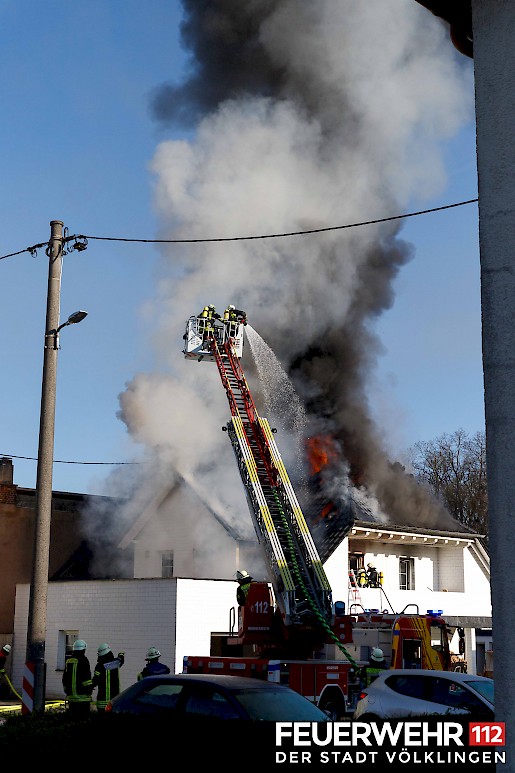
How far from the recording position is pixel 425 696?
1220cm

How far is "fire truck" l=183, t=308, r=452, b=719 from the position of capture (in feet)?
47.2

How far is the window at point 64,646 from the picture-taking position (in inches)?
933

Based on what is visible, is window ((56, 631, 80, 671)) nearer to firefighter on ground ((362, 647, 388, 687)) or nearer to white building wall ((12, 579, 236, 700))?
white building wall ((12, 579, 236, 700))

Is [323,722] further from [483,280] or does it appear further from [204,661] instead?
[204,661]

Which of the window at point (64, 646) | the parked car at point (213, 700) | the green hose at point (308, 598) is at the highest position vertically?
the green hose at point (308, 598)

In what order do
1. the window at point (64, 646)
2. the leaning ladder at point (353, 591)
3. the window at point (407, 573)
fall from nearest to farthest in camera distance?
1. the window at point (64, 646)
2. the leaning ladder at point (353, 591)
3. the window at point (407, 573)

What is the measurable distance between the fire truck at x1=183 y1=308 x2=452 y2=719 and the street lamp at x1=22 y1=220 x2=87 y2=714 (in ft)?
8.00

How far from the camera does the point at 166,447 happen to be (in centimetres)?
2800

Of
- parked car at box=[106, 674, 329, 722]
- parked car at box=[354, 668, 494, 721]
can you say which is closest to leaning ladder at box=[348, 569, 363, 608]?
parked car at box=[354, 668, 494, 721]

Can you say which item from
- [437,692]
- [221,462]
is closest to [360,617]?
[437,692]

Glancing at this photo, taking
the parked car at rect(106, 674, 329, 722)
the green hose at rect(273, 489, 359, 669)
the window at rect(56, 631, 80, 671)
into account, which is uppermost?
the green hose at rect(273, 489, 359, 669)

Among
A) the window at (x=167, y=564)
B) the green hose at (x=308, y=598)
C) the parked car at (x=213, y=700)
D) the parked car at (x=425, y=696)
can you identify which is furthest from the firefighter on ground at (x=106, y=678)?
the window at (x=167, y=564)

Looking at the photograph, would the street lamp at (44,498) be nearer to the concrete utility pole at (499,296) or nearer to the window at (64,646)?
the concrete utility pole at (499,296)

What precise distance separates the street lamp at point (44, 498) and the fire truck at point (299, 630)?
2439 millimetres
